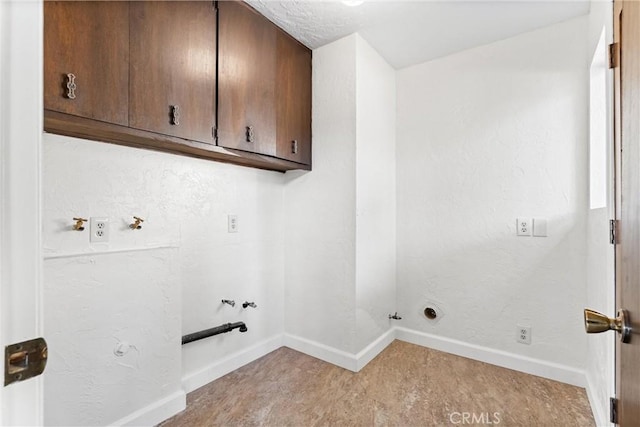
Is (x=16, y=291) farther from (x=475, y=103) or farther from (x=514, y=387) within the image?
(x=475, y=103)

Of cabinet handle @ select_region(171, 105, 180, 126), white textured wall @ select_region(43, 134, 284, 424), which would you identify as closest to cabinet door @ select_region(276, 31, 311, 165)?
white textured wall @ select_region(43, 134, 284, 424)

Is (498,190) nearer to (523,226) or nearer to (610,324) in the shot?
(523,226)

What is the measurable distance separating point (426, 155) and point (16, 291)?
2.49 m

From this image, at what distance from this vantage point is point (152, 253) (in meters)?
1.57

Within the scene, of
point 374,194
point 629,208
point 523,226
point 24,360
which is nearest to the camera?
point 24,360

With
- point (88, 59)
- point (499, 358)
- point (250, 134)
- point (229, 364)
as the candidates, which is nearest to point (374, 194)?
point (250, 134)

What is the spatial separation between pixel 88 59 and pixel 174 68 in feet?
1.22

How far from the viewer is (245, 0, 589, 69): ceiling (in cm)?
184

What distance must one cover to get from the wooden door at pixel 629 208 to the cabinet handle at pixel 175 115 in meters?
1.60

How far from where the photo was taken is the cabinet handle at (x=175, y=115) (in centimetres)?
150

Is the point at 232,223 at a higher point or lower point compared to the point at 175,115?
lower

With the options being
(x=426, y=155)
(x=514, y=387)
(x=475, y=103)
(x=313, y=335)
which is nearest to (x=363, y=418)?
(x=313, y=335)

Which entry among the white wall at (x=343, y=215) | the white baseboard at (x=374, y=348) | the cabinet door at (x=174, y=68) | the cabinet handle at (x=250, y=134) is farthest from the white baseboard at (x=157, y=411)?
the cabinet handle at (x=250, y=134)

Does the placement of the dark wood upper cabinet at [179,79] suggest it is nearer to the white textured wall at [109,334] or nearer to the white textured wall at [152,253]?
the white textured wall at [152,253]
